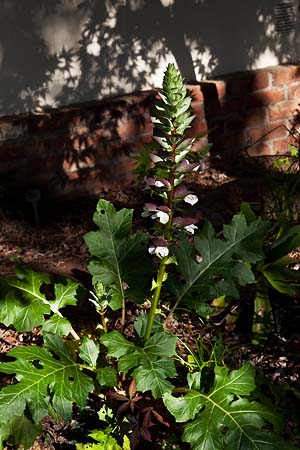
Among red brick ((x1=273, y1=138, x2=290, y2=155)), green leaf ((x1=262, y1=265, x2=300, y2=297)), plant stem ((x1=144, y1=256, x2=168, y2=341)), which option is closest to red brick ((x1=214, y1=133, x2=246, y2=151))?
red brick ((x1=273, y1=138, x2=290, y2=155))

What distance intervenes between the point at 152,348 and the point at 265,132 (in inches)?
151

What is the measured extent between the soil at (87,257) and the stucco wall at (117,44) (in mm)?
838

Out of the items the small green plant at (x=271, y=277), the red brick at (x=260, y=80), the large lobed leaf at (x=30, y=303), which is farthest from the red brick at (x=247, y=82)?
the large lobed leaf at (x=30, y=303)

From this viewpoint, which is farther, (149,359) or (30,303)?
(30,303)

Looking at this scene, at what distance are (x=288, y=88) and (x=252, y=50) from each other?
494 millimetres

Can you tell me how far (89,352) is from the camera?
3023mm

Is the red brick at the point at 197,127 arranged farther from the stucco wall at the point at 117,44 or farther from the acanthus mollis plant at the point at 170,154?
the acanthus mollis plant at the point at 170,154

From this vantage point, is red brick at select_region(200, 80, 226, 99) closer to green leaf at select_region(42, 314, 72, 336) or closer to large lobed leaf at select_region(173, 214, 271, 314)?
large lobed leaf at select_region(173, 214, 271, 314)

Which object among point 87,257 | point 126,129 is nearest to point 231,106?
point 126,129

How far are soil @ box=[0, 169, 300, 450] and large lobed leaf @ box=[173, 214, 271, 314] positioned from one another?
0.42m

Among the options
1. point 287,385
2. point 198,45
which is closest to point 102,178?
point 198,45

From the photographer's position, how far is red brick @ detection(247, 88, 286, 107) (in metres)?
6.18

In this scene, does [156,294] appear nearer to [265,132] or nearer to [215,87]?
[215,87]

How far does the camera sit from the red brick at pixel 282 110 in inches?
249
